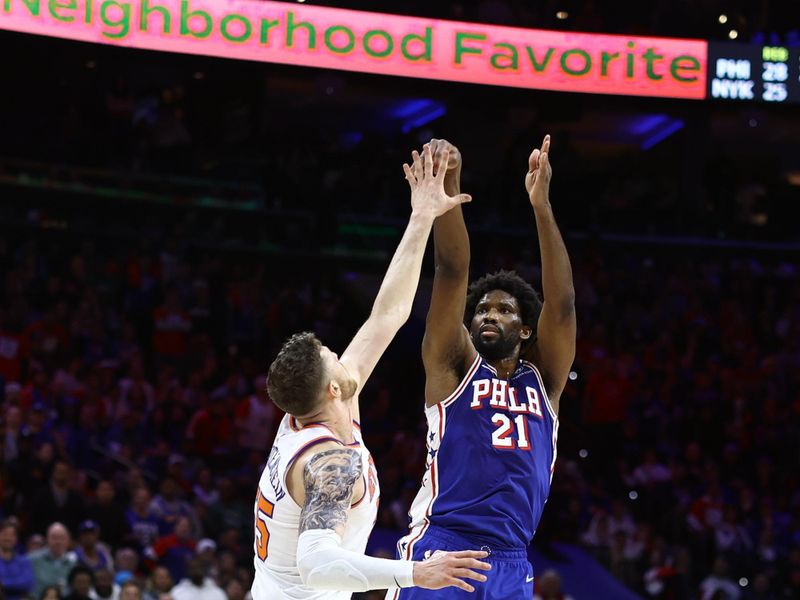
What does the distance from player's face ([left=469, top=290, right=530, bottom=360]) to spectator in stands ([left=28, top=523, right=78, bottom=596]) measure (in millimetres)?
5388

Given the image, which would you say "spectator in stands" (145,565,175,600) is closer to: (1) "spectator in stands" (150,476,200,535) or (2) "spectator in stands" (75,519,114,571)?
(2) "spectator in stands" (75,519,114,571)

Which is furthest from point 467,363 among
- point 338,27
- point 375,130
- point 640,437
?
point 375,130

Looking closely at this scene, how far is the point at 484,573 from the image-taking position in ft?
15.5

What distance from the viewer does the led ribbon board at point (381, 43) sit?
37.5 feet

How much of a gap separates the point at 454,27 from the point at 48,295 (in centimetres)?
500

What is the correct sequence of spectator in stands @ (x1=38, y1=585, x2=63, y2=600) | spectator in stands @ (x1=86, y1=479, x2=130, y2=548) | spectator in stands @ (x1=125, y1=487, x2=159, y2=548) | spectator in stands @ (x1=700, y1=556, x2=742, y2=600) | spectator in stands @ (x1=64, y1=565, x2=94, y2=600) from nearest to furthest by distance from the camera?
spectator in stands @ (x1=38, y1=585, x2=63, y2=600)
spectator in stands @ (x1=64, y1=565, x2=94, y2=600)
spectator in stands @ (x1=86, y1=479, x2=130, y2=548)
spectator in stands @ (x1=125, y1=487, x2=159, y2=548)
spectator in stands @ (x1=700, y1=556, x2=742, y2=600)

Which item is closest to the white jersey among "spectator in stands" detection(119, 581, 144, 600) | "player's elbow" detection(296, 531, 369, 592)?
"player's elbow" detection(296, 531, 369, 592)

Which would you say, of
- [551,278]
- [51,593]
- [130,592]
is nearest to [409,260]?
[551,278]

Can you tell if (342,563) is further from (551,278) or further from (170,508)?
(170,508)

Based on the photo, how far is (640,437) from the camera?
14273mm

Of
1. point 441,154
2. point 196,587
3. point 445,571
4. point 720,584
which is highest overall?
point 441,154

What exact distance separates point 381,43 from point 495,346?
306 inches

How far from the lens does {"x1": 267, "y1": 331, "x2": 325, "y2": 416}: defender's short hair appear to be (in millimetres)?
4168

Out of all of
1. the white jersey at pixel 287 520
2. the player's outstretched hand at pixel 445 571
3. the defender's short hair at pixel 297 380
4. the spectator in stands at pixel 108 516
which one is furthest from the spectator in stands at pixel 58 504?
the player's outstretched hand at pixel 445 571
